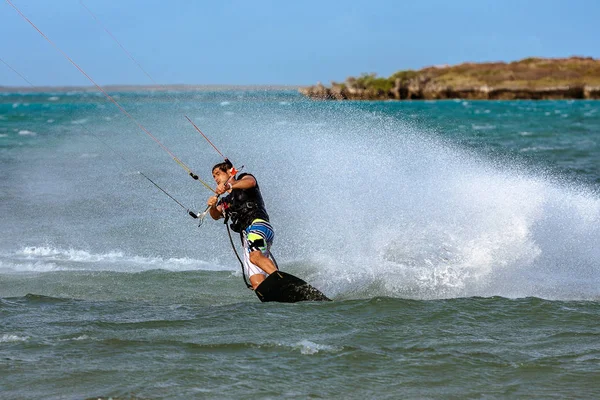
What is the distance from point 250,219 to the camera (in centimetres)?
810

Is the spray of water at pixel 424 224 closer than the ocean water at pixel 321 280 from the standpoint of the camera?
No

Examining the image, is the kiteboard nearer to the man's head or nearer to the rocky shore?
the man's head

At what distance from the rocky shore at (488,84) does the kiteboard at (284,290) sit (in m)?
97.2

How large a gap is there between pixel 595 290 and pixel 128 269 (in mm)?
5616

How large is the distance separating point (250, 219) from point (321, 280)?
1.52 m

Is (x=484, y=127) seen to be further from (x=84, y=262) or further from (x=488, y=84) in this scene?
(x=488, y=84)

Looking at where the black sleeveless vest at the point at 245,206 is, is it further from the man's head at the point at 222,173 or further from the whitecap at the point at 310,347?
the whitecap at the point at 310,347

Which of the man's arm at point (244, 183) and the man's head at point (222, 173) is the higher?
the man's head at point (222, 173)

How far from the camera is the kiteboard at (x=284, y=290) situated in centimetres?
782

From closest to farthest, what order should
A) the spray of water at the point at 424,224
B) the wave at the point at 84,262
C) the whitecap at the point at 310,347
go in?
the whitecap at the point at 310,347 < the spray of water at the point at 424,224 < the wave at the point at 84,262

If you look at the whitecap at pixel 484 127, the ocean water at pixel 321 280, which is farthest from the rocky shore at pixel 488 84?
the ocean water at pixel 321 280

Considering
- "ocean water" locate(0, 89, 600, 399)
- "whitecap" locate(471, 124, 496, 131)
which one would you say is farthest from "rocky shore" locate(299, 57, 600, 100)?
"ocean water" locate(0, 89, 600, 399)

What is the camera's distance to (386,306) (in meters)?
7.49

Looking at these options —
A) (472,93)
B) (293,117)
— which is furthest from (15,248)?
(472,93)
